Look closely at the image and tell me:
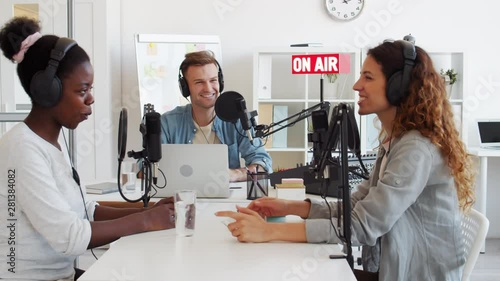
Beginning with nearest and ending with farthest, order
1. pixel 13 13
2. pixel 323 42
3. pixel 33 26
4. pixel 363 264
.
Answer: pixel 33 26 < pixel 363 264 < pixel 13 13 < pixel 323 42

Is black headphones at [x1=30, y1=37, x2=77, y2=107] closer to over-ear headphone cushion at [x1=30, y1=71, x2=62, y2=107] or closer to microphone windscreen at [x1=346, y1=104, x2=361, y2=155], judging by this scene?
over-ear headphone cushion at [x1=30, y1=71, x2=62, y2=107]

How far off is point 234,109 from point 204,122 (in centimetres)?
90

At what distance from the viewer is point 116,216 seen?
1643 mm

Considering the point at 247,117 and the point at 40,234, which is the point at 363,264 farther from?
the point at 40,234

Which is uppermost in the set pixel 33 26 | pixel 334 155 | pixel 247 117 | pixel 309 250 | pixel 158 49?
pixel 158 49

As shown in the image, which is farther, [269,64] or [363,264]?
[269,64]

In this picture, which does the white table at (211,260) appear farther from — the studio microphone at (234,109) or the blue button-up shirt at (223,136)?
the blue button-up shirt at (223,136)

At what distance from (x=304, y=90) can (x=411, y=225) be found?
295cm

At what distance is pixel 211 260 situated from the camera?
1.20 meters

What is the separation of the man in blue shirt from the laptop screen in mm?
2326

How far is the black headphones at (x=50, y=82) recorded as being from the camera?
1324mm

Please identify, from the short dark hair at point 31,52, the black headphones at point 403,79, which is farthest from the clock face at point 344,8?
the short dark hair at point 31,52

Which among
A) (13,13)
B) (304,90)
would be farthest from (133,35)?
(304,90)

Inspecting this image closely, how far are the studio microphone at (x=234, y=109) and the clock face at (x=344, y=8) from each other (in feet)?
9.10
